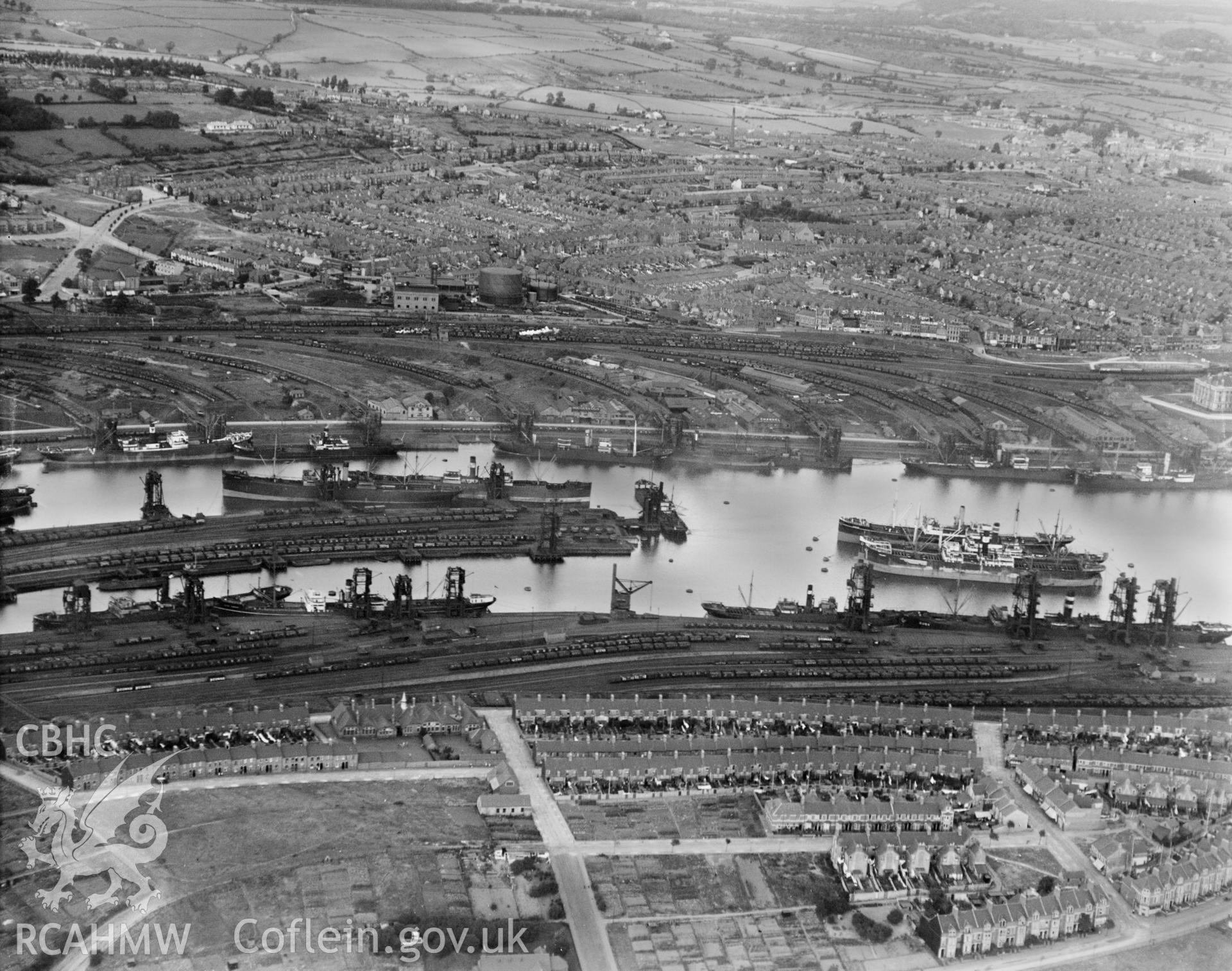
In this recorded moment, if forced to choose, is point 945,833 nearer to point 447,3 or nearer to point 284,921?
point 284,921

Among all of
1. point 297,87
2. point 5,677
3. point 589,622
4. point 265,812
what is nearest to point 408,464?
point 589,622

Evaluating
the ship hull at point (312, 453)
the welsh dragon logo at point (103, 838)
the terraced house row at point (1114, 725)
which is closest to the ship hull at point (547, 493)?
the ship hull at point (312, 453)

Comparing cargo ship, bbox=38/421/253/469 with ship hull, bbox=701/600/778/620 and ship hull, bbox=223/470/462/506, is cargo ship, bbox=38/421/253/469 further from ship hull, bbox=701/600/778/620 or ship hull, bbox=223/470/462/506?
ship hull, bbox=701/600/778/620

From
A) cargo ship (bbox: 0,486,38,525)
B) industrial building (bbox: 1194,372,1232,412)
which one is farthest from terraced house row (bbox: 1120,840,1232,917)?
industrial building (bbox: 1194,372,1232,412)

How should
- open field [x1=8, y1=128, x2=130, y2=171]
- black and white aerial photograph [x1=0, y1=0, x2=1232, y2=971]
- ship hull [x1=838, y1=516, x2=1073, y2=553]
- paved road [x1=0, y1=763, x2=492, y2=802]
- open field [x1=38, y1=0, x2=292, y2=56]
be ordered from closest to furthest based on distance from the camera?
black and white aerial photograph [x1=0, y1=0, x2=1232, y2=971]
paved road [x1=0, y1=763, x2=492, y2=802]
ship hull [x1=838, y1=516, x2=1073, y2=553]
open field [x1=8, y1=128, x2=130, y2=171]
open field [x1=38, y1=0, x2=292, y2=56]

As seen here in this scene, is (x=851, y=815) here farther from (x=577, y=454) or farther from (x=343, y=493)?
(x=577, y=454)

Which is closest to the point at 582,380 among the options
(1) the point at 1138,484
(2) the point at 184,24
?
(1) the point at 1138,484
